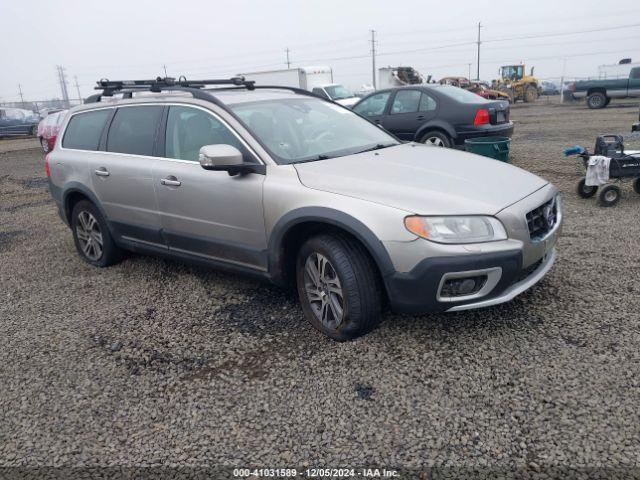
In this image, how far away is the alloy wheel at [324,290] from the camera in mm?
3383

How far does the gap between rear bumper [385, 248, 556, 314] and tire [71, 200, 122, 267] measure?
316 cm

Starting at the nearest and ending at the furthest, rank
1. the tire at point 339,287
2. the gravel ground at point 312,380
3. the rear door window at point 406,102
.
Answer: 1. the gravel ground at point 312,380
2. the tire at point 339,287
3. the rear door window at point 406,102

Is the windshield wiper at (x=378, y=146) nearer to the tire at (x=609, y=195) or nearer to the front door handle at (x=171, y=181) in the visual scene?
the front door handle at (x=171, y=181)

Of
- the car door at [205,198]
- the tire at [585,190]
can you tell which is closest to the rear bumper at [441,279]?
the car door at [205,198]

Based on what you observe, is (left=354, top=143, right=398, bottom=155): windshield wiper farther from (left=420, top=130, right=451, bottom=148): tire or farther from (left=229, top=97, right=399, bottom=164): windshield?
(left=420, top=130, right=451, bottom=148): tire

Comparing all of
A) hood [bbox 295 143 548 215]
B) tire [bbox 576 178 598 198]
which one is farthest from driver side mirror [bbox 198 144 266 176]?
tire [bbox 576 178 598 198]

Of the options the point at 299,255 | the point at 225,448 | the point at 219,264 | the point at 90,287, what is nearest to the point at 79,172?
the point at 90,287

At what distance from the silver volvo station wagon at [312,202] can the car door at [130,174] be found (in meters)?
0.02

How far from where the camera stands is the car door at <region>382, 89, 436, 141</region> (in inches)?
366

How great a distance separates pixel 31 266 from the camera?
560cm

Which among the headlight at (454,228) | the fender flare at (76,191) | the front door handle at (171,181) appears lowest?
the fender flare at (76,191)

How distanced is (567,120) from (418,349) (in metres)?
17.3

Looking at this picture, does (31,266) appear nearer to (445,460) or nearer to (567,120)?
(445,460)

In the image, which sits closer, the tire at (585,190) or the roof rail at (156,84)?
the roof rail at (156,84)
